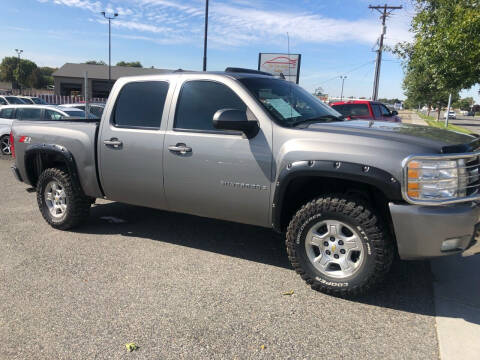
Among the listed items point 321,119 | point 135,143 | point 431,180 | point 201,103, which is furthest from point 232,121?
point 431,180

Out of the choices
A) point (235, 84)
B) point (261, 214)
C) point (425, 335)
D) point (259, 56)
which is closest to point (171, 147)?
point (235, 84)

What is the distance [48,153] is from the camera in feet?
17.9

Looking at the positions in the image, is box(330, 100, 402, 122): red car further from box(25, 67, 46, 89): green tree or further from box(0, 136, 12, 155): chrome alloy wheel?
box(25, 67, 46, 89): green tree

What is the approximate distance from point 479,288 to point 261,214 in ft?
6.95

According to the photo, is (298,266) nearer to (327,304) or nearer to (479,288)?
(327,304)

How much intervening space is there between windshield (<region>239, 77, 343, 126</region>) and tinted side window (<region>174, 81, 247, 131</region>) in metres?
0.22

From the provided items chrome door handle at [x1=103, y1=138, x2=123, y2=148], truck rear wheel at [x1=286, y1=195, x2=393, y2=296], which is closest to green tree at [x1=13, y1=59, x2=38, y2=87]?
chrome door handle at [x1=103, y1=138, x2=123, y2=148]

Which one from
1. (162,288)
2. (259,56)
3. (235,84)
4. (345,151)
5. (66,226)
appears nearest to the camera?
(345,151)

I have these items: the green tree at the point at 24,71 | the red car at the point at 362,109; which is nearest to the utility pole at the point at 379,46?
the red car at the point at 362,109

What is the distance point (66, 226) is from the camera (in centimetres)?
545

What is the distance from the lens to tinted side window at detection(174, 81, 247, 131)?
167 inches

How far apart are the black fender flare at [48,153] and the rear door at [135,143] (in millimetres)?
470

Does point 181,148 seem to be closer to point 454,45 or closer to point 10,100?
point 454,45

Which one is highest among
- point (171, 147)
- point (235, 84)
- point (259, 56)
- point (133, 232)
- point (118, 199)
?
point (259, 56)
